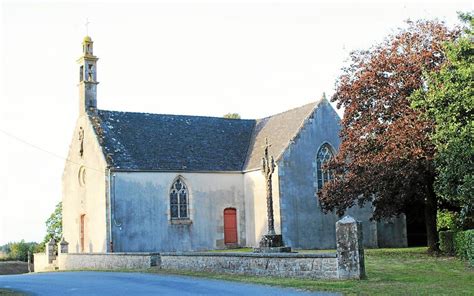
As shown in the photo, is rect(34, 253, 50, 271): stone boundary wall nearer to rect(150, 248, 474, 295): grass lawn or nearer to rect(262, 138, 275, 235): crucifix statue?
rect(262, 138, 275, 235): crucifix statue

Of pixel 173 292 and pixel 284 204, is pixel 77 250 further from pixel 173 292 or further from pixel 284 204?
pixel 173 292

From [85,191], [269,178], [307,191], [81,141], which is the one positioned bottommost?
[307,191]

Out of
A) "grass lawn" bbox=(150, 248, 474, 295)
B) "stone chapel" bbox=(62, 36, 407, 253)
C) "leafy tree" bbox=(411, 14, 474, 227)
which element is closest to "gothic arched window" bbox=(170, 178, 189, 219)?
"stone chapel" bbox=(62, 36, 407, 253)

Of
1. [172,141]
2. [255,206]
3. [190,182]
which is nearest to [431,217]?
[255,206]

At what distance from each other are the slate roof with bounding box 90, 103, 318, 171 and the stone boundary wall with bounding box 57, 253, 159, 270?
5.47 m

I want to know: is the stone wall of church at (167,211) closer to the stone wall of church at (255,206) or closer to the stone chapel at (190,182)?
the stone chapel at (190,182)

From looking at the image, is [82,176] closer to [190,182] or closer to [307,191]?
[190,182]

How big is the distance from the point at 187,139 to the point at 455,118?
61.5ft

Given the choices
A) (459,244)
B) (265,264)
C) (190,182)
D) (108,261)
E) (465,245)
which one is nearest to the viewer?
(265,264)

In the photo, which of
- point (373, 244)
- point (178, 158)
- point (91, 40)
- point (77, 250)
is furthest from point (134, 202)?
point (373, 244)

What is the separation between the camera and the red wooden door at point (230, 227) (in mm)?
37156

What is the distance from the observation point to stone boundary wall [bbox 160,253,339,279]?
1762cm

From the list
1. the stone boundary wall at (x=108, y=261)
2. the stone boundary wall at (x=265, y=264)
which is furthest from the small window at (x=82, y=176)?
the stone boundary wall at (x=265, y=264)

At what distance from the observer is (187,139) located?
124 feet
